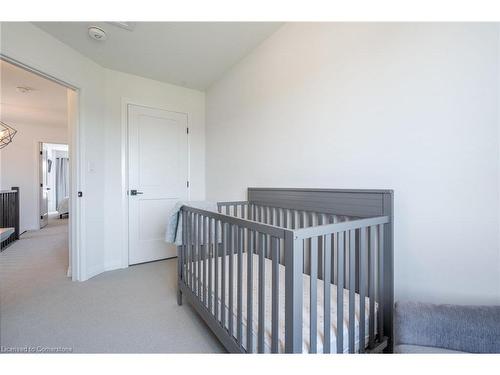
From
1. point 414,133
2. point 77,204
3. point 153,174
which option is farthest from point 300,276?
point 153,174

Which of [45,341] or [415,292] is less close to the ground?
[415,292]

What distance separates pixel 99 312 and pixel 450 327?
2.23 metres

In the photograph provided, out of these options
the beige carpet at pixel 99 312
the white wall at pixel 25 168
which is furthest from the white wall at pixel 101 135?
the white wall at pixel 25 168

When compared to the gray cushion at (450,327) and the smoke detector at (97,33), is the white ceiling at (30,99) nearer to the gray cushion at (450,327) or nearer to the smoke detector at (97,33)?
the smoke detector at (97,33)

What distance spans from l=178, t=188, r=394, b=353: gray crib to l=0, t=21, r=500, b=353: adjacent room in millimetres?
11

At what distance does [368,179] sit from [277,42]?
4.76ft

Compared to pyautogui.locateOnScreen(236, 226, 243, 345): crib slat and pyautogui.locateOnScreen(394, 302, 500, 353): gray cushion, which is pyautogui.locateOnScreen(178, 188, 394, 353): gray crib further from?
pyautogui.locateOnScreen(394, 302, 500, 353): gray cushion

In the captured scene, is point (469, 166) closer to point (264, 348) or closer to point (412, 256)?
point (412, 256)

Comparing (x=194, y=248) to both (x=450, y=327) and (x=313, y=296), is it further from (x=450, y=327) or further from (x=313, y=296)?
(x=450, y=327)

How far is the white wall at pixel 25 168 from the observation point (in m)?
4.72

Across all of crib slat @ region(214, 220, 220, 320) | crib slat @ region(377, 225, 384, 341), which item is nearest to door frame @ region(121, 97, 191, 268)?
crib slat @ region(214, 220, 220, 320)

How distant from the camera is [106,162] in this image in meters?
2.70
